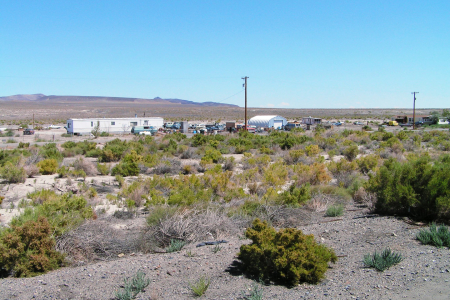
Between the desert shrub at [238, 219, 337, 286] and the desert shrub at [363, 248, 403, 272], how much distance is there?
21.6 inches

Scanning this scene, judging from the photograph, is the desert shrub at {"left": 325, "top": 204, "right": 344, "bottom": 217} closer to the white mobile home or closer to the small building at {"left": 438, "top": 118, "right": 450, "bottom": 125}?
the white mobile home

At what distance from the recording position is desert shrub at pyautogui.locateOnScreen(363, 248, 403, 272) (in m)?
6.36

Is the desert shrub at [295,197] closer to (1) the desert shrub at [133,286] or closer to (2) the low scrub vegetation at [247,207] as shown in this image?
(2) the low scrub vegetation at [247,207]

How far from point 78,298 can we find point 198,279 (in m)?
1.81

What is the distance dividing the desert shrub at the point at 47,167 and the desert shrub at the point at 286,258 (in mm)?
14312

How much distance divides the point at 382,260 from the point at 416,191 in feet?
12.8

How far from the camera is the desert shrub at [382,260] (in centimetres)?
636

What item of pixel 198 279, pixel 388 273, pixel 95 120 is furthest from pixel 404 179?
pixel 95 120

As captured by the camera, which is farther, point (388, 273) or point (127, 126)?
point (127, 126)

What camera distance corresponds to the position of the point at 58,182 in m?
16.5

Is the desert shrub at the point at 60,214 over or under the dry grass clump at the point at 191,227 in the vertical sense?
over

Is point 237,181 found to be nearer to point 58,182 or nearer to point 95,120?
point 58,182

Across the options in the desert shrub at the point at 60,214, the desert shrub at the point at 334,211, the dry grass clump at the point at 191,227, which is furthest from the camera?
the desert shrub at the point at 334,211

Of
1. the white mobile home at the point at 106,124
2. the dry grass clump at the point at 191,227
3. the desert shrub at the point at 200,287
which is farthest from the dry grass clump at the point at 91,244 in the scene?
the white mobile home at the point at 106,124
